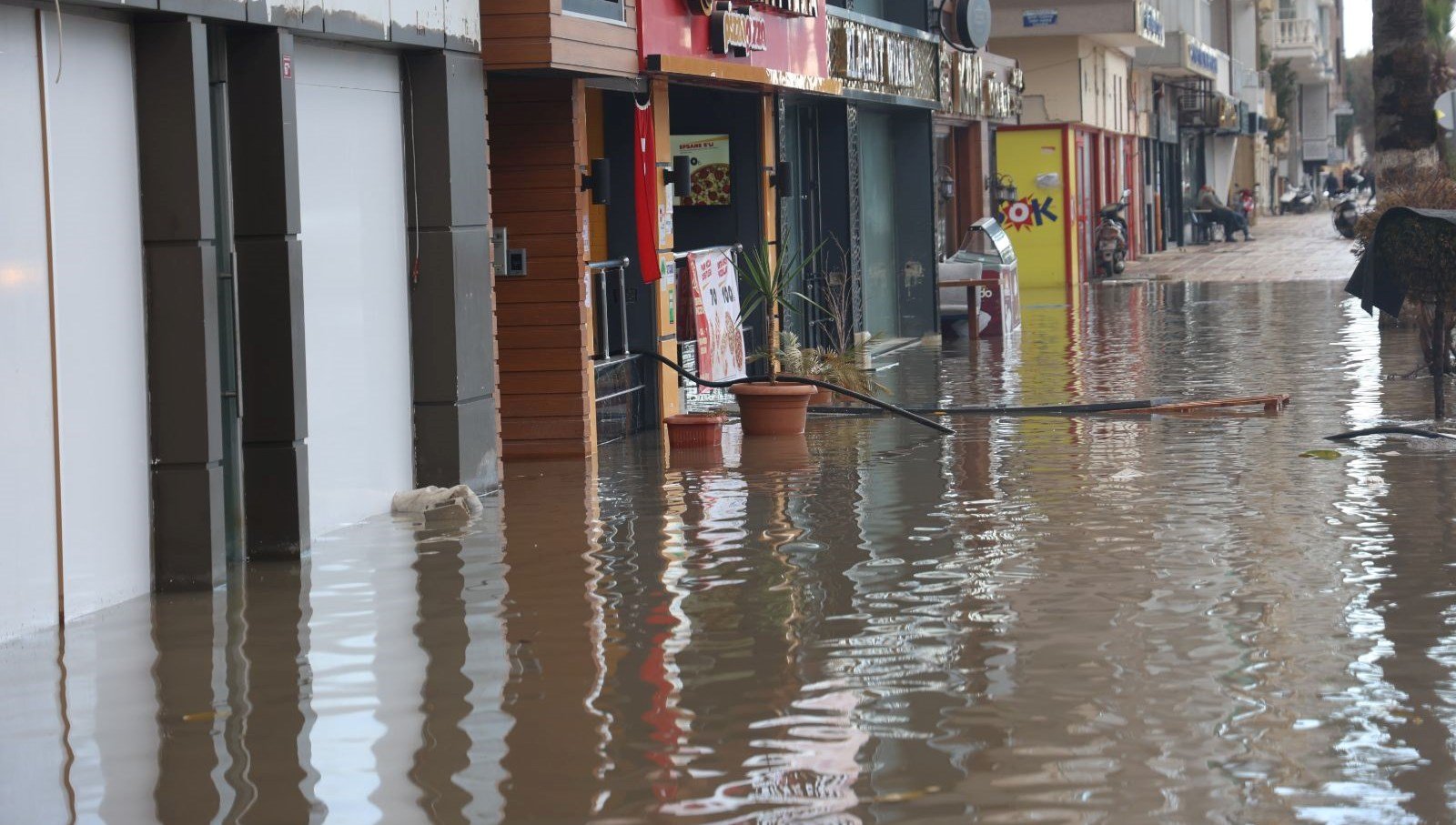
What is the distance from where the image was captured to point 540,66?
12570 mm

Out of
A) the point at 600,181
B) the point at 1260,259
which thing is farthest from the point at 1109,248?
the point at 600,181

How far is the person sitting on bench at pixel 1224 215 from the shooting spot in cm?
5412

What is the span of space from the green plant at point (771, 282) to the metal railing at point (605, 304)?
3.05 ft

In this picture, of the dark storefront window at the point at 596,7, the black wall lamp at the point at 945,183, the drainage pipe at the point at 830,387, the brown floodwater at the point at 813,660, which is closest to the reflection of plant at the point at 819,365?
the drainage pipe at the point at 830,387

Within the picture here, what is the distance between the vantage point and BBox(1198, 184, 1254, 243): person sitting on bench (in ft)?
178

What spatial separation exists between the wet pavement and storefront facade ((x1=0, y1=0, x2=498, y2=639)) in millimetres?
26100

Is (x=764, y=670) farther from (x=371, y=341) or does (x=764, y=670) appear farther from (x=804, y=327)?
(x=804, y=327)

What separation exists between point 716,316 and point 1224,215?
3957 centimetres

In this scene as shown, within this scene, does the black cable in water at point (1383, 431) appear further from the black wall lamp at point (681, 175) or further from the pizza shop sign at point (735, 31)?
the pizza shop sign at point (735, 31)

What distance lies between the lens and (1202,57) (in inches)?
1969

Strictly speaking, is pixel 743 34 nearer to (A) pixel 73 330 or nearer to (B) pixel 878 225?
(B) pixel 878 225

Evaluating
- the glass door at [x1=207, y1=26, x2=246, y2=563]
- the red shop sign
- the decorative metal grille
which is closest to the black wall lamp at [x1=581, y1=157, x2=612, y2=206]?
the red shop sign

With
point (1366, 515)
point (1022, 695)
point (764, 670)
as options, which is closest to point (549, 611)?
point (764, 670)

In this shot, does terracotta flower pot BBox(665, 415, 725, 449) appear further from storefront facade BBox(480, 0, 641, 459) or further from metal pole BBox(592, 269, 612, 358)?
metal pole BBox(592, 269, 612, 358)
